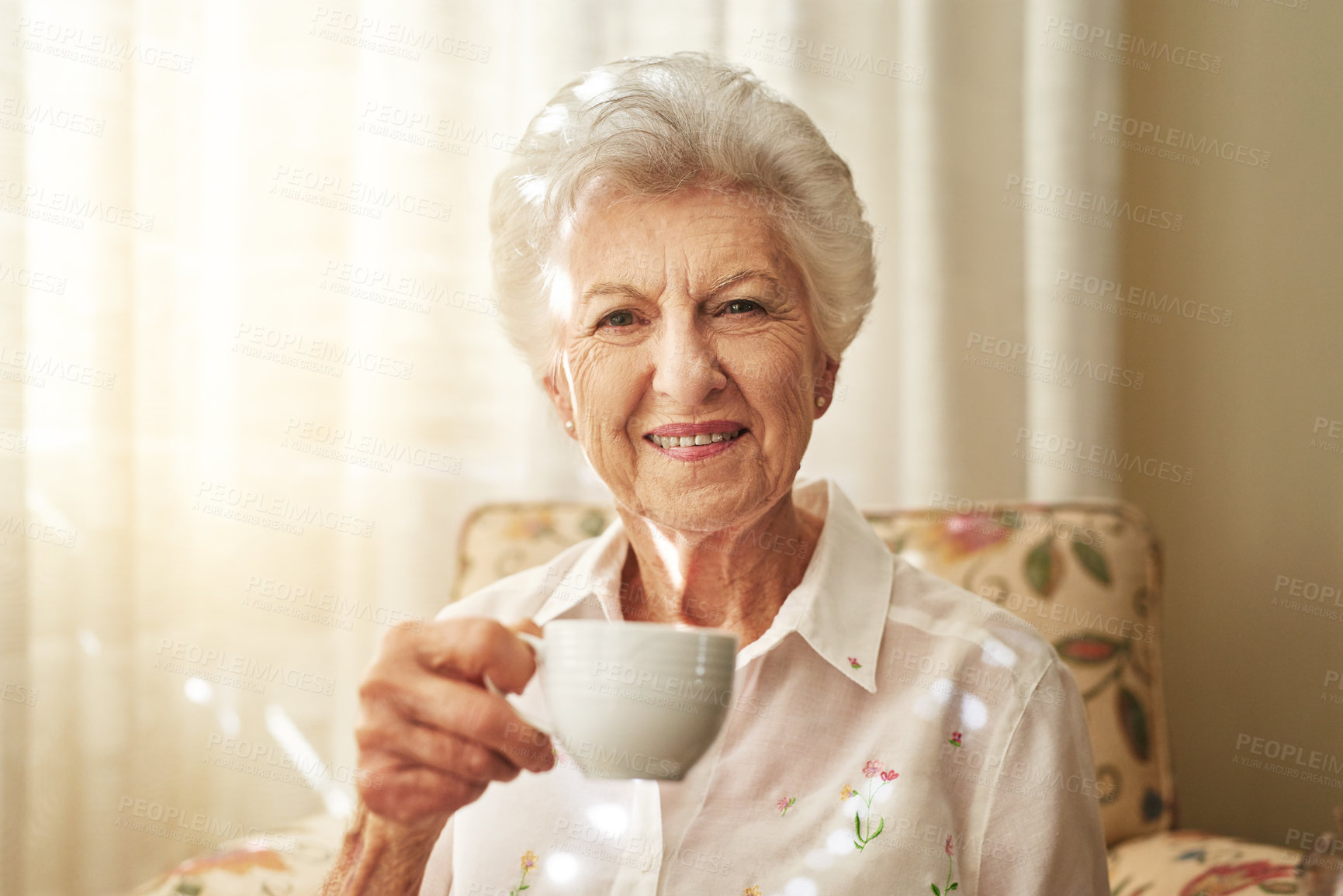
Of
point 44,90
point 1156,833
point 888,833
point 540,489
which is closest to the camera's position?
point 888,833

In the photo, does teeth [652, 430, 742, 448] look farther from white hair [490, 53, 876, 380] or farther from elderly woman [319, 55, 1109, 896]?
white hair [490, 53, 876, 380]

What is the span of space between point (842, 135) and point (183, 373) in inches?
44.7

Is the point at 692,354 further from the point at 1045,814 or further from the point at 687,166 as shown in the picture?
the point at 1045,814

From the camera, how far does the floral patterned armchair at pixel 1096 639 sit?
97 centimetres

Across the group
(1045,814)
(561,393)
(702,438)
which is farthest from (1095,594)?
(561,393)

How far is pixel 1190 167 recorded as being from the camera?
1529mm

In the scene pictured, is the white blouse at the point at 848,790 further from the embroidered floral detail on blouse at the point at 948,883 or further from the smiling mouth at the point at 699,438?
the smiling mouth at the point at 699,438

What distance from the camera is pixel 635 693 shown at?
0.57 m

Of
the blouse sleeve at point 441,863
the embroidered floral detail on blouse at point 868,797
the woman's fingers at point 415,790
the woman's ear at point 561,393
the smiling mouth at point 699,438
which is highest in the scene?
the woman's ear at point 561,393

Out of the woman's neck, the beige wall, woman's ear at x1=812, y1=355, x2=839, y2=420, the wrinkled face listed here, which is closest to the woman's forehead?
the wrinkled face

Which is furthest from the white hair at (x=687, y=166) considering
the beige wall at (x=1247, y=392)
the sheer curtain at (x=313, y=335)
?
the beige wall at (x=1247, y=392)

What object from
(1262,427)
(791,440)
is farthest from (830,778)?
(1262,427)

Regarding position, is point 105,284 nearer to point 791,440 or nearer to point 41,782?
point 41,782

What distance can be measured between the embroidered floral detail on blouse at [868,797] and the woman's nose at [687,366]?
0.35m
